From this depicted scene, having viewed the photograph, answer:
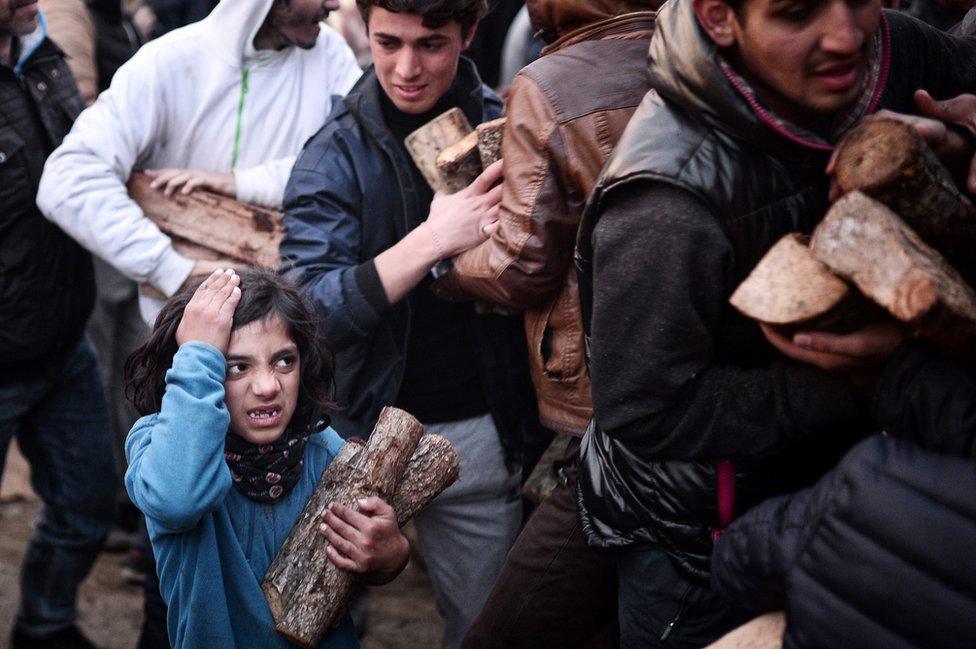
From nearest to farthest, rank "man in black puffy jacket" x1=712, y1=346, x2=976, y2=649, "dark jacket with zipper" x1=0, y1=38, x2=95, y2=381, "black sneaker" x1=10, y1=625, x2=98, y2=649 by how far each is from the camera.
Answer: "man in black puffy jacket" x1=712, y1=346, x2=976, y2=649
"dark jacket with zipper" x1=0, y1=38, x2=95, y2=381
"black sneaker" x1=10, y1=625, x2=98, y2=649

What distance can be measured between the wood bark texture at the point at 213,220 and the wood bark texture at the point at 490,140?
97 centimetres

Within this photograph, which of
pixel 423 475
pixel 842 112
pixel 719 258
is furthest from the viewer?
pixel 423 475

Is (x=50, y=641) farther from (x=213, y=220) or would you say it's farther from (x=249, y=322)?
(x=249, y=322)

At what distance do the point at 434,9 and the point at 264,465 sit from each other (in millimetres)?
1477

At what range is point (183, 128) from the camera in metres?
4.12

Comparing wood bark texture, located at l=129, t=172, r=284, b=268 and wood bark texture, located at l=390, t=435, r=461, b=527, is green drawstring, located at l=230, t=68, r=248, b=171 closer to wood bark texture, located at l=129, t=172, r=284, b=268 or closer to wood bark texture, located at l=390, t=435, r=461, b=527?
wood bark texture, located at l=129, t=172, r=284, b=268

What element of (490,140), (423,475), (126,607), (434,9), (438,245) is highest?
(434,9)

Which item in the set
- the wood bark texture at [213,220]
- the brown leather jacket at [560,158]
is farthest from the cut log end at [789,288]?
the wood bark texture at [213,220]

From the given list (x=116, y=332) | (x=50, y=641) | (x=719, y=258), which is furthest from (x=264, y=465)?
(x=116, y=332)

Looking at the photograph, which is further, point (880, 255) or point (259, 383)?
point (259, 383)

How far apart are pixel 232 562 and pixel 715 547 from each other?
1.20 m

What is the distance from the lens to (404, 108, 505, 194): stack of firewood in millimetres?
3248

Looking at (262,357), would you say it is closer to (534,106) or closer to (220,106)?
(534,106)

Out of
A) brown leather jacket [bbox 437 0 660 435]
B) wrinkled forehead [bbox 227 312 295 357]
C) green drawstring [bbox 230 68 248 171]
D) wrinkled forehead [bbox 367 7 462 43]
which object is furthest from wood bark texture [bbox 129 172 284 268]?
brown leather jacket [bbox 437 0 660 435]
